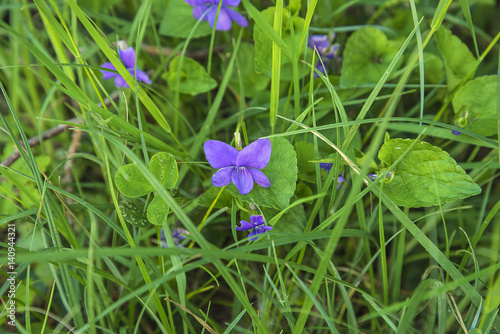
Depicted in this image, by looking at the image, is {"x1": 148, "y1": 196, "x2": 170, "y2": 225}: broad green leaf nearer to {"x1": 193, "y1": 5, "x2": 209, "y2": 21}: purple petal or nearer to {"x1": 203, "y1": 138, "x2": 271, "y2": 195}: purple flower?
{"x1": 203, "y1": 138, "x2": 271, "y2": 195}: purple flower

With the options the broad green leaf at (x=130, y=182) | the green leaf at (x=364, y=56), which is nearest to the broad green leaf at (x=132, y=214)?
the broad green leaf at (x=130, y=182)

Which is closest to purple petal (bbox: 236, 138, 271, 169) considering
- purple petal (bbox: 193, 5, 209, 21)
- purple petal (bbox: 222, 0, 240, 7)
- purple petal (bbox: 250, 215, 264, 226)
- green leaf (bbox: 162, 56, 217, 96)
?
purple petal (bbox: 250, 215, 264, 226)

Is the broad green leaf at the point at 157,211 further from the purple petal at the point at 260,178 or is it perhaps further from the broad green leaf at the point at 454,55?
the broad green leaf at the point at 454,55

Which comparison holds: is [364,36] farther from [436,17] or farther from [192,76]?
[192,76]

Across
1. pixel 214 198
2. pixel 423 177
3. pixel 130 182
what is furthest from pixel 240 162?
pixel 423 177

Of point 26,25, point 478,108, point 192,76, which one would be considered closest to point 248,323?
point 192,76
